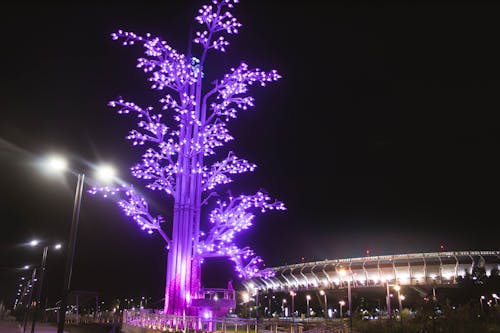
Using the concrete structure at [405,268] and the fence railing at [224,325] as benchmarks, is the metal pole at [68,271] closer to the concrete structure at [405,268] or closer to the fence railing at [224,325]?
the fence railing at [224,325]

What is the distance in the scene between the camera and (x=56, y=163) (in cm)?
1077

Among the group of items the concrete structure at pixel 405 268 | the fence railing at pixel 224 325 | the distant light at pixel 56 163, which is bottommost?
the fence railing at pixel 224 325

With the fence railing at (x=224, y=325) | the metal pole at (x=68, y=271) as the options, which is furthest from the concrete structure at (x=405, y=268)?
the metal pole at (x=68, y=271)

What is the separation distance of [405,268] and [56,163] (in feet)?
347

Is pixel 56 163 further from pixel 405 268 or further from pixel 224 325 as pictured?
pixel 405 268

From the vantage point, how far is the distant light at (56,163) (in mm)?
Result: 10672

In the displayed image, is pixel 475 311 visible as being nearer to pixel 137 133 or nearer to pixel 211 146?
pixel 211 146

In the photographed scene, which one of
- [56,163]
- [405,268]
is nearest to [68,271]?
[56,163]

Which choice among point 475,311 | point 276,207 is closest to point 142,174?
point 276,207

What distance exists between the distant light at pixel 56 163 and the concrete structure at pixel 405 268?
86.0 meters

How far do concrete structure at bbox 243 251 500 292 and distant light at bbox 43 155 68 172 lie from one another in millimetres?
85959

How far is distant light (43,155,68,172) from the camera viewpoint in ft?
35.0

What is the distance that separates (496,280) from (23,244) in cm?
7596

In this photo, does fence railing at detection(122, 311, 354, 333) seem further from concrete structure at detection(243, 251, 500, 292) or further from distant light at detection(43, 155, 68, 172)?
concrete structure at detection(243, 251, 500, 292)
